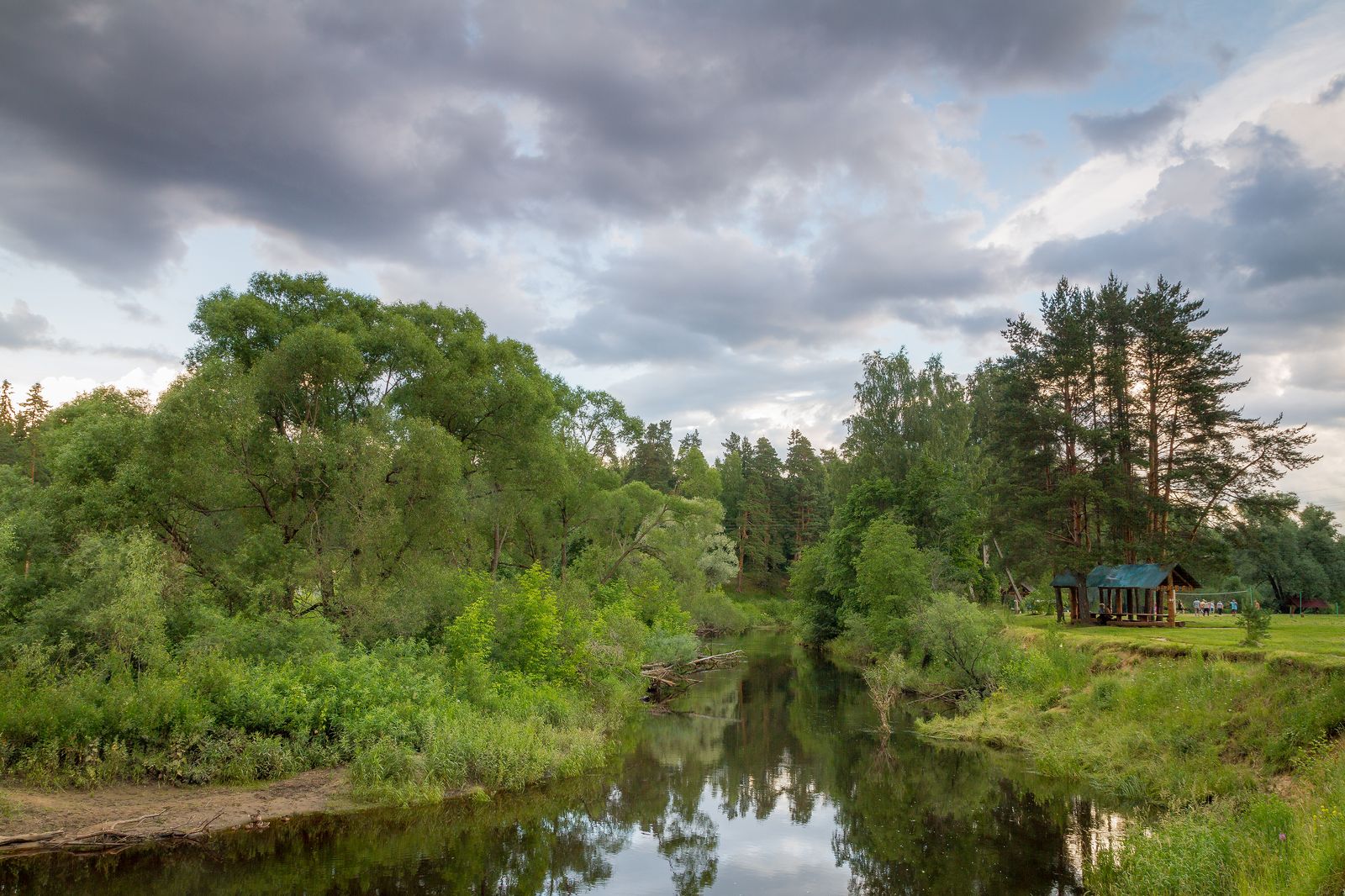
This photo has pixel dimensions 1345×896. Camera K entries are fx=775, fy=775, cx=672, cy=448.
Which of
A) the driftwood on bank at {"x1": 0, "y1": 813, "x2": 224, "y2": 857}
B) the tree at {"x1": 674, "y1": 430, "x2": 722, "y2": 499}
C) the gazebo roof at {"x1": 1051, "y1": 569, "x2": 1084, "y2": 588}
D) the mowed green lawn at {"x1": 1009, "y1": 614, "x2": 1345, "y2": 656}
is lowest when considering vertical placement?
the driftwood on bank at {"x1": 0, "y1": 813, "x2": 224, "y2": 857}

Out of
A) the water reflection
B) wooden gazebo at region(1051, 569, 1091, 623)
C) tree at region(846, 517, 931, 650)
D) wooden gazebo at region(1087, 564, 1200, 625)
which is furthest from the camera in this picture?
tree at region(846, 517, 931, 650)

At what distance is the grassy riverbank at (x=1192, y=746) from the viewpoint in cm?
1046

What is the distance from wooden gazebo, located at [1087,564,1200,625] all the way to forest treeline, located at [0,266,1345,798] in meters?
0.88

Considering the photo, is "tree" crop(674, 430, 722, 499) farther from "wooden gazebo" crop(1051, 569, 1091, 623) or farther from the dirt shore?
the dirt shore

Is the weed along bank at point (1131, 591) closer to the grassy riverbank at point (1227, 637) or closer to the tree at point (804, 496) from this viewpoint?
the grassy riverbank at point (1227, 637)

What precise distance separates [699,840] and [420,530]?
13.3m

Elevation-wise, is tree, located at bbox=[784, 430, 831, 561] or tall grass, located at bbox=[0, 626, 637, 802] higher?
tree, located at bbox=[784, 430, 831, 561]

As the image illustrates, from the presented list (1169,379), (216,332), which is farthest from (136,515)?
(1169,379)

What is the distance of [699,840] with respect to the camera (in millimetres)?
16016

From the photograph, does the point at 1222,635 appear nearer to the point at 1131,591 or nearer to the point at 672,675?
the point at 1131,591

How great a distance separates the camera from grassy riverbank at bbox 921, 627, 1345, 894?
34.3 ft

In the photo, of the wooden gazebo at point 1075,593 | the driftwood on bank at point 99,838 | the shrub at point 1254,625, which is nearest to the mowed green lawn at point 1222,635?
the shrub at point 1254,625

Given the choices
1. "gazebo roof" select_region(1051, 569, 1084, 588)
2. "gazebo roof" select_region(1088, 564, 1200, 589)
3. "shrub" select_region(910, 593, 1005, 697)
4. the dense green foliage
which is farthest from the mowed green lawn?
the dense green foliage

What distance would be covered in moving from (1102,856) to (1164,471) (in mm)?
24363
